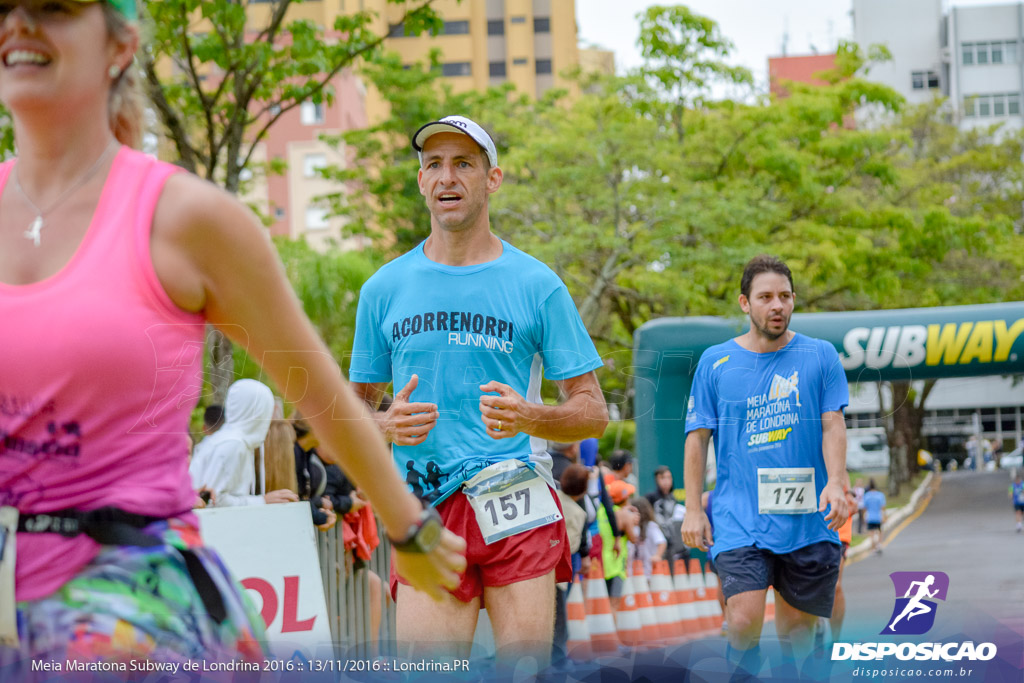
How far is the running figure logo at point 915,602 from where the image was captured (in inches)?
191

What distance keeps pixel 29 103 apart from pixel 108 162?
13 cm

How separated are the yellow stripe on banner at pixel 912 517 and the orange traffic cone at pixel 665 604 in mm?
7582

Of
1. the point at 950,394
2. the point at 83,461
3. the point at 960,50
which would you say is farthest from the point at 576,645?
the point at 960,50

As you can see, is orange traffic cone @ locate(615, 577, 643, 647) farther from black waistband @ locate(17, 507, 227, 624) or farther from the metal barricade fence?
black waistband @ locate(17, 507, 227, 624)

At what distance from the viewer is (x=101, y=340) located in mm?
1632

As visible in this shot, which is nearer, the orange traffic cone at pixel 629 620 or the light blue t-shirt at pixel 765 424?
the light blue t-shirt at pixel 765 424

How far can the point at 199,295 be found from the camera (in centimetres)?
175

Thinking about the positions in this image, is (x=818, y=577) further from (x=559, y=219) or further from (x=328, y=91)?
(x=559, y=219)

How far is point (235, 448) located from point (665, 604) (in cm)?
612

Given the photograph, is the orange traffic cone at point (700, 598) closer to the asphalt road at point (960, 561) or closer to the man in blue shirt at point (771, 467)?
the asphalt road at point (960, 561)

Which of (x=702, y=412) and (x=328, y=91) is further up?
(x=328, y=91)

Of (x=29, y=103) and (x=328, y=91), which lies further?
(x=328, y=91)

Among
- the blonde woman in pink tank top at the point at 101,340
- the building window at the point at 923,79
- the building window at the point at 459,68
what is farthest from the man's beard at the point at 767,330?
the building window at the point at 459,68

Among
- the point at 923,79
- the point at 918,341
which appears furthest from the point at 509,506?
the point at 923,79
